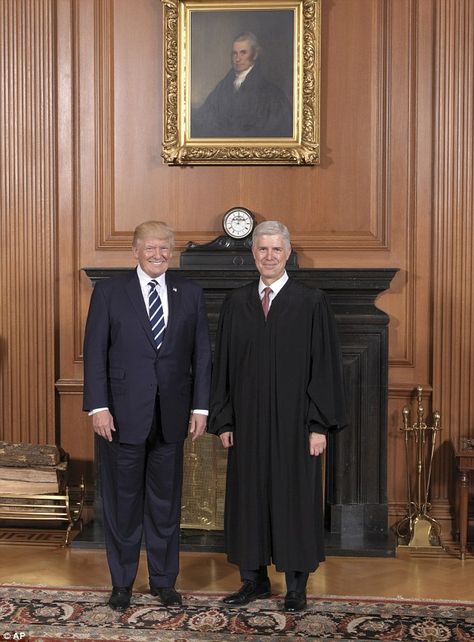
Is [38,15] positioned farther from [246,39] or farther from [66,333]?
[66,333]

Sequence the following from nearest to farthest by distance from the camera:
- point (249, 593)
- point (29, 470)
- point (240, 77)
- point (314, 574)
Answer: point (249, 593) → point (314, 574) → point (29, 470) → point (240, 77)

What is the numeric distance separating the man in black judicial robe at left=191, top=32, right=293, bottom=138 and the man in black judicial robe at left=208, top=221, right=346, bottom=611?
5.22 feet

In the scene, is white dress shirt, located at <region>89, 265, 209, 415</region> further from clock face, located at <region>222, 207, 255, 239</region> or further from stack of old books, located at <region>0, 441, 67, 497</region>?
stack of old books, located at <region>0, 441, 67, 497</region>

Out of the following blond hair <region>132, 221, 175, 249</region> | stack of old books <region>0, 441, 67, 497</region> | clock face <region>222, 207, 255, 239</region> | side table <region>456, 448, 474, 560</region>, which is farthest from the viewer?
clock face <region>222, 207, 255, 239</region>

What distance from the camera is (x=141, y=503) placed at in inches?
158

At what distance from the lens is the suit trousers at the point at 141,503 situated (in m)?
3.96

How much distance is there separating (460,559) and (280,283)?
79.2 inches

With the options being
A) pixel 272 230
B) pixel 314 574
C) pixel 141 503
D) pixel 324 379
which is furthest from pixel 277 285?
pixel 314 574

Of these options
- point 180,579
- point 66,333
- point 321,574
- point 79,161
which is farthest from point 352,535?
point 79,161

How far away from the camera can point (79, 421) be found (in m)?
5.52

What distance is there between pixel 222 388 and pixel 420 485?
1.76 metres

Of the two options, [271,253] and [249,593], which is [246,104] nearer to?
[271,253]

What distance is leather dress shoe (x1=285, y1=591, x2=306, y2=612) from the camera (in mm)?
3977

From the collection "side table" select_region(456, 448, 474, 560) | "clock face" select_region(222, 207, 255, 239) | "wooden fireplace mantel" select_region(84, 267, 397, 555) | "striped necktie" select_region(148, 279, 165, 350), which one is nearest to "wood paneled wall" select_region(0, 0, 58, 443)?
"wooden fireplace mantel" select_region(84, 267, 397, 555)
